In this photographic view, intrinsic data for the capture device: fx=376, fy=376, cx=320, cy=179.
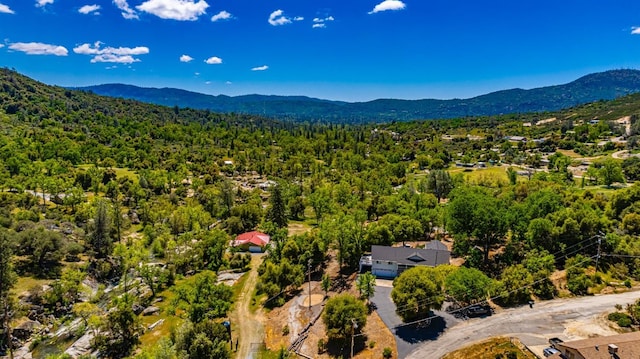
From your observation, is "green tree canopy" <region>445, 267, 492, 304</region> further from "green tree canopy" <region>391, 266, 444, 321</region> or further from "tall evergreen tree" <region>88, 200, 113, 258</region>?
"tall evergreen tree" <region>88, 200, 113, 258</region>

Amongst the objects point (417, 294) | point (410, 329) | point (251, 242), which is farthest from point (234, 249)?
point (417, 294)

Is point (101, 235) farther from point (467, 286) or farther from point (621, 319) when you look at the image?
point (621, 319)

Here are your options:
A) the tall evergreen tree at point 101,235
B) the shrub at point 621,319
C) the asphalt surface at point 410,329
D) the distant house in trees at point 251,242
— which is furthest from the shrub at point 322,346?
the tall evergreen tree at point 101,235

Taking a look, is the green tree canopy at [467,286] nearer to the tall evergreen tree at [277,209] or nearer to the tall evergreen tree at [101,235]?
the tall evergreen tree at [277,209]

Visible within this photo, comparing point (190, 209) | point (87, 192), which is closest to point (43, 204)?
point (87, 192)

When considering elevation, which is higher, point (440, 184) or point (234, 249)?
point (440, 184)

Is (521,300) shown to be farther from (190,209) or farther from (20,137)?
(20,137)

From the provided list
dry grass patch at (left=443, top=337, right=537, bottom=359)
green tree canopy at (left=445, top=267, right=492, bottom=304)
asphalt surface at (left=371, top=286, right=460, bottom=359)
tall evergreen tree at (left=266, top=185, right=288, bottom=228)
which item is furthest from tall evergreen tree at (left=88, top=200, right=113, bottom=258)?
dry grass patch at (left=443, top=337, right=537, bottom=359)
